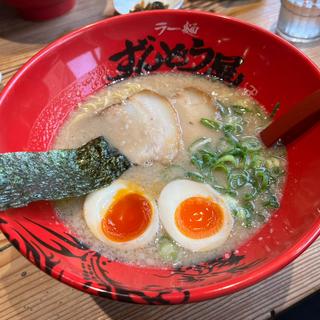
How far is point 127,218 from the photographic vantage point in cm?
117

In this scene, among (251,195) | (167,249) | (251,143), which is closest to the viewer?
(167,249)

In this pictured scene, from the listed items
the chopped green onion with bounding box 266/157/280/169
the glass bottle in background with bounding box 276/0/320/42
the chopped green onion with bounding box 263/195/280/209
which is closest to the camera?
the chopped green onion with bounding box 263/195/280/209

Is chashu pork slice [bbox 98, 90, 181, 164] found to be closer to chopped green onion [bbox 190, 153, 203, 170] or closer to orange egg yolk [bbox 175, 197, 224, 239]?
chopped green onion [bbox 190, 153, 203, 170]

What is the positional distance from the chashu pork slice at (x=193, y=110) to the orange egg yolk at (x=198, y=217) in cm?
31

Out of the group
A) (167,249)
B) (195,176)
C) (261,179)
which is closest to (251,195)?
(261,179)

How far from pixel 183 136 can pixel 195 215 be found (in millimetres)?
365

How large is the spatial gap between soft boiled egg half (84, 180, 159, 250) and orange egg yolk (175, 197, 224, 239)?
0.08m

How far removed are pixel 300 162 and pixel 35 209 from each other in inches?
31.6

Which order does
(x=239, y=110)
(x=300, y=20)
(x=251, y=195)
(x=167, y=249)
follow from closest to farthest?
(x=167, y=249), (x=251, y=195), (x=239, y=110), (x=300, y=20)

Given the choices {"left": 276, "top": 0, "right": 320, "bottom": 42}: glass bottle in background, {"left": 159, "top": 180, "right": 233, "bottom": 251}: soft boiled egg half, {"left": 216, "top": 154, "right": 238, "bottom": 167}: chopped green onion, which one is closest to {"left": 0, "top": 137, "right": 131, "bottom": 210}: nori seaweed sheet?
{"left": 159, "top": 180, "right": 233, "bottom": 251}: soft boiled egg half

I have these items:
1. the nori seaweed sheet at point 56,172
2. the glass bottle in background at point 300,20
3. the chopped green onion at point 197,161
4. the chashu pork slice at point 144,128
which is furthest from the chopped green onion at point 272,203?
the glass bottle in background at point 300,20

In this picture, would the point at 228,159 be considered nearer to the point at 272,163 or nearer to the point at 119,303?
the point at 272,163

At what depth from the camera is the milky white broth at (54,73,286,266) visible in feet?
3.70

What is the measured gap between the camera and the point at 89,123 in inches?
58.5
